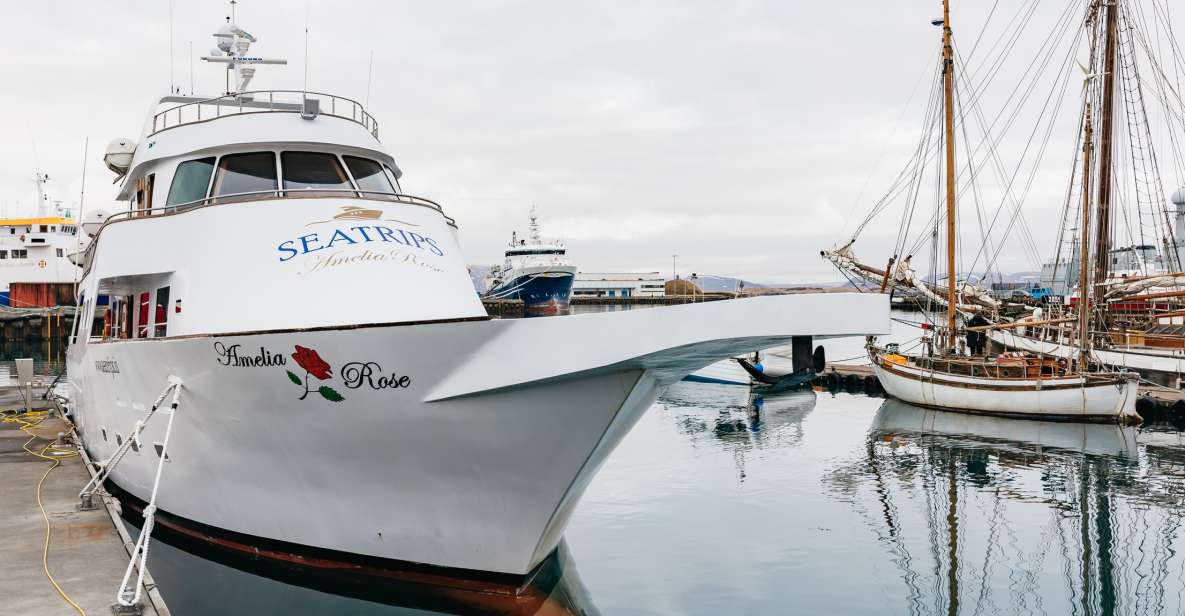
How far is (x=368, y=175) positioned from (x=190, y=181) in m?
2.24

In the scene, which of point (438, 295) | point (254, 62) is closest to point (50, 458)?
point (254, 62)

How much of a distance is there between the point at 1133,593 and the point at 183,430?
11921 millimetres

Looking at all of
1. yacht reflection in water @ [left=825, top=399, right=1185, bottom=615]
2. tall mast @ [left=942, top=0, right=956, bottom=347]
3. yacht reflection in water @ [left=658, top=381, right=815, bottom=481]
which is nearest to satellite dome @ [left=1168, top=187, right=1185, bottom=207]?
tall mast @ [left=942, top=0, right=956, bottom=347]

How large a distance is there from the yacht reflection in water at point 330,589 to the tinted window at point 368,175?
188 inches

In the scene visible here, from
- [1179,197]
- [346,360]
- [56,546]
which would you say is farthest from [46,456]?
[1179,197]

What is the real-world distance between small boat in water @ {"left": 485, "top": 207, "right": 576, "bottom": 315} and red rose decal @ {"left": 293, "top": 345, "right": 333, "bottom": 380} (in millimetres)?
58426

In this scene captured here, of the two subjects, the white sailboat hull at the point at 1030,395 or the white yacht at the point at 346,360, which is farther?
the white sailboat hull at the point at 1030,395

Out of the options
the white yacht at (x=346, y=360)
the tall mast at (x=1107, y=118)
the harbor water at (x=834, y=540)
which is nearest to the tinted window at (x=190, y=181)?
the white yacht at (x=346, y=360)

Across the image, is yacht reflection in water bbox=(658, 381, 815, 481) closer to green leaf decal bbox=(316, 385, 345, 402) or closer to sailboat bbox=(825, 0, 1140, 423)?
sailboat bbox=(825, 0, 1140, 423)

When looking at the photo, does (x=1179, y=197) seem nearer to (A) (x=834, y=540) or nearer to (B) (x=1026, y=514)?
(B) (x=1026, y=514)

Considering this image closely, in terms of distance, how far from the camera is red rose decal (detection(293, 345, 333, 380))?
8062mm

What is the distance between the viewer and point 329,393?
8.13 metres

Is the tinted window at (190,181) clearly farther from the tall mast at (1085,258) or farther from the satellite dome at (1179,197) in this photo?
the satellite dome at (1179,197)

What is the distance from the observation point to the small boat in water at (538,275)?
7112cm
